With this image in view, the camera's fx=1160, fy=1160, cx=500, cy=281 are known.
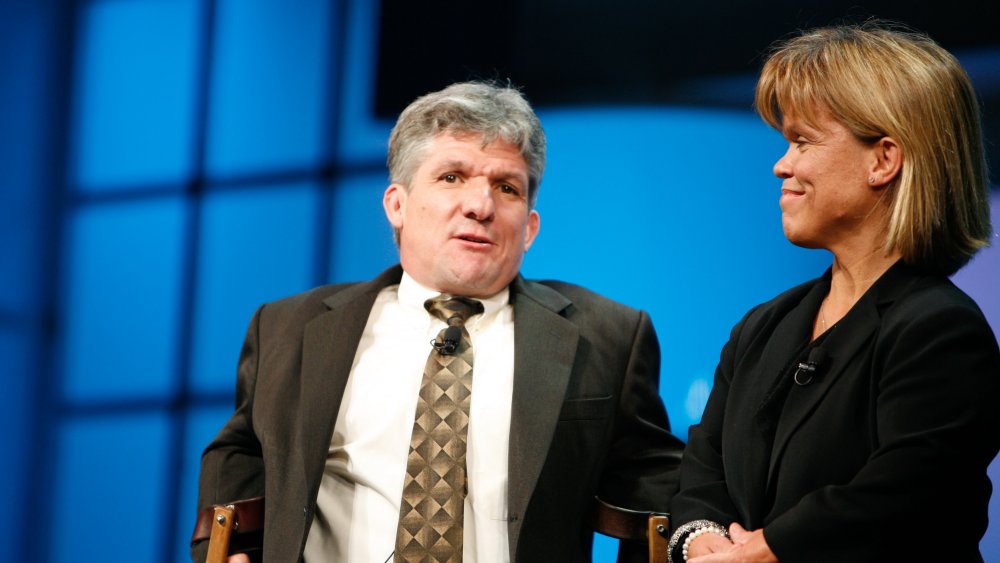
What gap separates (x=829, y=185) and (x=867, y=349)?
1.03 feet

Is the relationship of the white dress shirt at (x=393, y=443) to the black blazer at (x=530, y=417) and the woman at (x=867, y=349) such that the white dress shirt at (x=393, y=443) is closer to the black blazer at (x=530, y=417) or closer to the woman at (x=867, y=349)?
the black blazer at (x=530, y=417)

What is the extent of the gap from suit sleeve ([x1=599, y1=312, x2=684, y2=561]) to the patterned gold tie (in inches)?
14.3

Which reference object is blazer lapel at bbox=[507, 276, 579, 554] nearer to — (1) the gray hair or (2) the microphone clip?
(1) the gray hair

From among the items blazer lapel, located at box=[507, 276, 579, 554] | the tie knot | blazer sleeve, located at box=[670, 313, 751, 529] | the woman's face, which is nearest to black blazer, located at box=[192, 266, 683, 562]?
blazer lapel, located at box=[507, 276, 579, 554]

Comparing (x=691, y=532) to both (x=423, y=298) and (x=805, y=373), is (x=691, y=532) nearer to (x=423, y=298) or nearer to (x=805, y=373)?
(x=805, y=373)

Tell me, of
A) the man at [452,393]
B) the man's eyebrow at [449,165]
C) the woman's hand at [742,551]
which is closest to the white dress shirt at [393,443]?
the man at [452,393]

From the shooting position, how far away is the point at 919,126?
203 centimetres

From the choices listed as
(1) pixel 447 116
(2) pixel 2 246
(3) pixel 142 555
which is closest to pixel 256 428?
(1) pixel 447 116

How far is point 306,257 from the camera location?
4000 millimetres

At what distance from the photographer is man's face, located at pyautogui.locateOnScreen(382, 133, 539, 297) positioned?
2.86 meters

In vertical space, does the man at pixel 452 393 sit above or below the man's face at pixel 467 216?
below

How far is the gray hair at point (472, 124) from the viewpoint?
9.54ft

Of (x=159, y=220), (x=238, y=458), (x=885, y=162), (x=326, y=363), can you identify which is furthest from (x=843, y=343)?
(x=159, y=220)

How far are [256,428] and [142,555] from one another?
1525mm
